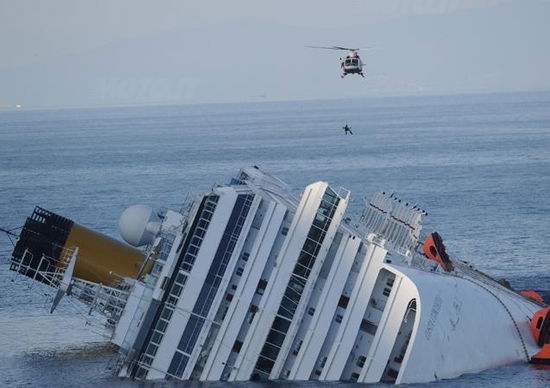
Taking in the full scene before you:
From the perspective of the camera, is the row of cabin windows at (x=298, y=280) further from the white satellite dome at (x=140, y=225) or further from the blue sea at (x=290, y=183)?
the white satellite dome at (x=140, y=225)

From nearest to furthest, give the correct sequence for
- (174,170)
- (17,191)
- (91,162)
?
1. (17,191)
2. (174,170)
3. (91,162)

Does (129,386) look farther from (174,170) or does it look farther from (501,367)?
(174,170)


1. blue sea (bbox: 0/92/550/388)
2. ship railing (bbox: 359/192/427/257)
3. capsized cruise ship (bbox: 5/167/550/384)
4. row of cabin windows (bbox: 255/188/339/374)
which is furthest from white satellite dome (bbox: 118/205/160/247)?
ship railing (bbox: 359/192/427/257)

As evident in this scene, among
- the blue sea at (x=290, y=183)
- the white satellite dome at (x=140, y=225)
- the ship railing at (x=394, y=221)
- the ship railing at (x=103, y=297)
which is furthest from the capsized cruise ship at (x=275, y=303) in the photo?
the ship railing at (x=394, y=221)

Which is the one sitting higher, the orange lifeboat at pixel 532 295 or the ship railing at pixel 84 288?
the orange lifeboat at pixel 532 295

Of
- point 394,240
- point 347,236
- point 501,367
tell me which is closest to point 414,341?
point 347,236
